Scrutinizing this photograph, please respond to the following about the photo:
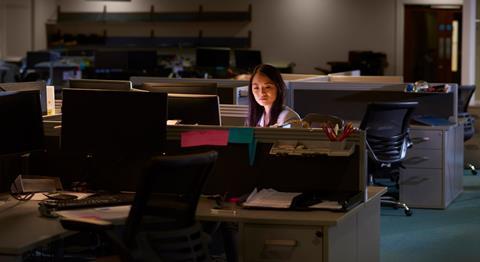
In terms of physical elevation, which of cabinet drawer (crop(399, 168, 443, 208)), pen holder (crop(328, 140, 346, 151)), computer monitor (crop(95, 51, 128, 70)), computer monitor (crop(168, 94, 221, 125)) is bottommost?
cabinet drawer (crop(399, 168, 443, 208))

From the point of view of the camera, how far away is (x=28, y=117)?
4008 mm

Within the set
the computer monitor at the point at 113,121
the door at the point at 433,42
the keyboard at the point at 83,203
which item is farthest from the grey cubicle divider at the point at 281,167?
the door at the point at 433,42

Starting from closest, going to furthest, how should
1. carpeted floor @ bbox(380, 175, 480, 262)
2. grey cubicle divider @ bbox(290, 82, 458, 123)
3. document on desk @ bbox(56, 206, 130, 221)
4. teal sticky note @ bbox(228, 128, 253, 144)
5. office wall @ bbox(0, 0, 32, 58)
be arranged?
document on desk @ bbox(56, 206, 130, 221)
teal sticky note @ bbox(228, 128, 253, 144)
carpeted floor @ bbox(380, 175, 480, 262)
grey cubicle divider @ bbox(290, 82, 458, 123)
office wall @ bbox(0, 0, 32, 58)

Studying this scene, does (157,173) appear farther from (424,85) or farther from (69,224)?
(424,85)

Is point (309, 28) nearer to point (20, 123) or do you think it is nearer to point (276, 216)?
point (20, 123)

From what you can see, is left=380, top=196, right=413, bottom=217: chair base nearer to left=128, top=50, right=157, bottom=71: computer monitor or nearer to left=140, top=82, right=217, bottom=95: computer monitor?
left=140, top=82, right=217, bottom=95: computer monitor

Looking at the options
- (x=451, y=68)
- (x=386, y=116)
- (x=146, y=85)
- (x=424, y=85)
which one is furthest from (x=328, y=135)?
(x=451, y=68)

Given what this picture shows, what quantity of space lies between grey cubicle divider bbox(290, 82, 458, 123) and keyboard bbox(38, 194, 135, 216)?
359cm

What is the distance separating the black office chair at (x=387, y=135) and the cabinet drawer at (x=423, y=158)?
277 mm

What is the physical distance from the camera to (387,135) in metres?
6.64

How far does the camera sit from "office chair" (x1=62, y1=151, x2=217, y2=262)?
9.84 ft

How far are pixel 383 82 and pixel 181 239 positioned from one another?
4.82 m

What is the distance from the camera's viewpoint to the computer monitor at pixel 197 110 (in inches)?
180

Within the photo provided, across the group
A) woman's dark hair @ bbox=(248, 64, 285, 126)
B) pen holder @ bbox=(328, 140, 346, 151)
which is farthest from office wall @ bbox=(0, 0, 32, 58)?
pen holder @ bbox=(328, 140, 346, 151)
